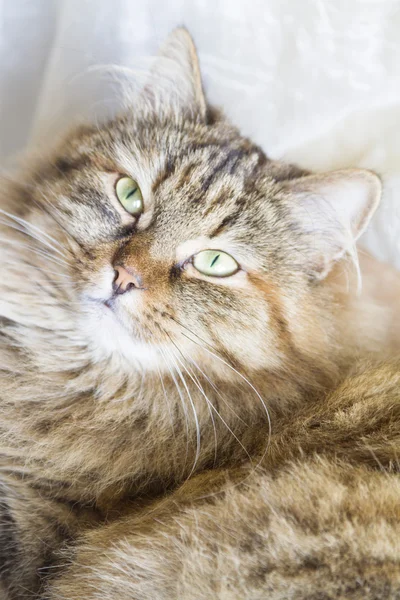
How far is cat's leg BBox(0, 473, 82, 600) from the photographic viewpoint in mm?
987

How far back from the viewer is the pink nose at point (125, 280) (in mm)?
1048

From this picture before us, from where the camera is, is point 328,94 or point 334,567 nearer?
point 334,567

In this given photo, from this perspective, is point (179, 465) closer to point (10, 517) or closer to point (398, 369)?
point (10, 517)

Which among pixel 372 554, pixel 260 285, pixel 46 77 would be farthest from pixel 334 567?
pixel 46 77

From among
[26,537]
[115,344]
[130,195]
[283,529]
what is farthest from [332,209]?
[26,537]

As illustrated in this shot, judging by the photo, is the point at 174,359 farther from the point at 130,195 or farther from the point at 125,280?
the point at 130,195

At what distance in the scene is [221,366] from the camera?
1138mm

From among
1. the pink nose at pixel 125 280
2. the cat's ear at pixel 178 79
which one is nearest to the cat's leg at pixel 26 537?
the pink nose at pixel 125 280

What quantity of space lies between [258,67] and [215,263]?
2.50 ft

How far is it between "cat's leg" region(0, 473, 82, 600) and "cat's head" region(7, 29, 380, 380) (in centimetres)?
32

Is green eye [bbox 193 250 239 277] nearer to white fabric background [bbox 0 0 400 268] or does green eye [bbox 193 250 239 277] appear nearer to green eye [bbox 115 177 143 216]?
green eye [bbox 115 177 143 216]

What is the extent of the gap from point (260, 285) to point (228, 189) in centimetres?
23

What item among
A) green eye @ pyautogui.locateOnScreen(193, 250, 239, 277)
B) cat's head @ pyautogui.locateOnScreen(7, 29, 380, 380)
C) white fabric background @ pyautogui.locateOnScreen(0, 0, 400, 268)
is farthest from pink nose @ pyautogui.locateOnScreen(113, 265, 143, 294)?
white fabric background @ pyautogui.locateOnScreen(0, 0, 400, 268)

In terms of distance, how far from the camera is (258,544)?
0.85 meters
